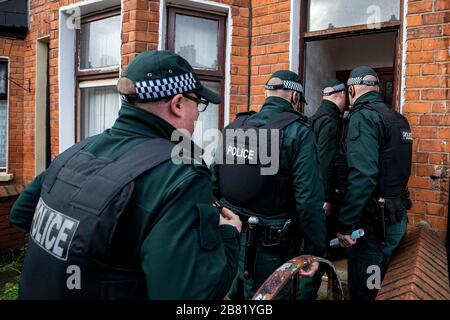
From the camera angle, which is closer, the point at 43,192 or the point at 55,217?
the point at 55,217

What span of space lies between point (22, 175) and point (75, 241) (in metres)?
5.60

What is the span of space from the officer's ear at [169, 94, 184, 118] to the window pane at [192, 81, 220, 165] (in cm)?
263

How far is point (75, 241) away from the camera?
1302 millimetres

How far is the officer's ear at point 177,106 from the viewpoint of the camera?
1.53 meters

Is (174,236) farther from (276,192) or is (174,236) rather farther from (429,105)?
(429,105)

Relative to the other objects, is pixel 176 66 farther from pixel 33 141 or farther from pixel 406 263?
pixel 33 141

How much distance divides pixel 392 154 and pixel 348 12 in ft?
5.09

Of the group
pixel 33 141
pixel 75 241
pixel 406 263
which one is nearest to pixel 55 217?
pixel 75 241

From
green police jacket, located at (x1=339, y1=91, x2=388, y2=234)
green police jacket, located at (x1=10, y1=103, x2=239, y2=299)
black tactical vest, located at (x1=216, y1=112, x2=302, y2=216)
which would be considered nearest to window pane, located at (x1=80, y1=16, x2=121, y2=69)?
black tactical vest, located at (x1=216, y1=112, x2=302, y2=216)

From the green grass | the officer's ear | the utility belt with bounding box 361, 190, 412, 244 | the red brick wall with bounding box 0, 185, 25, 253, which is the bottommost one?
the green grass

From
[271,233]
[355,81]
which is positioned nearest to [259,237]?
[271,233]

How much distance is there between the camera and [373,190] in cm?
277

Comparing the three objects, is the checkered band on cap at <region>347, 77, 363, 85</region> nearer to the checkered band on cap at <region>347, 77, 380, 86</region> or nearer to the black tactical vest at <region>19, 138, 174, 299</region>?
the checkered band on cap at <region>347, 77, 380, 86</region>

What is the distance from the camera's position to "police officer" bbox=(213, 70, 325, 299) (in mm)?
2600
